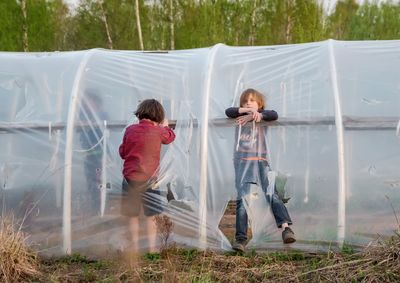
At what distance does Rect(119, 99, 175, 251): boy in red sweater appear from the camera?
243 inches

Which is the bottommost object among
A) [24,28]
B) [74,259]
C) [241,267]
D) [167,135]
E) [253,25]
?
[74,259]

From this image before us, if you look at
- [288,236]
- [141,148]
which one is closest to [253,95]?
[141,148]

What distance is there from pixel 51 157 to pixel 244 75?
230cm

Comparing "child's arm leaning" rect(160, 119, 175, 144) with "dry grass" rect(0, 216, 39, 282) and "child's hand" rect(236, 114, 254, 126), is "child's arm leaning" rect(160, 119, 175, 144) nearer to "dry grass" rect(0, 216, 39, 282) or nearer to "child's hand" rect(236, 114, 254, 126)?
"child's hand" rect(236, 114, 254, 126)

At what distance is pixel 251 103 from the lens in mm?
6367

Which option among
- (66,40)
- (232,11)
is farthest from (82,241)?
(66,40)

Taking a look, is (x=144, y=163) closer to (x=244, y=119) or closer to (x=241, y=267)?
(x=244, y=119)

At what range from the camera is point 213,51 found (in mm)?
7133

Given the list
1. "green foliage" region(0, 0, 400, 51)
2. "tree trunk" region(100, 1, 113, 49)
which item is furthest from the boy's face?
"tree trunk" region(100, 1, 113, 49)

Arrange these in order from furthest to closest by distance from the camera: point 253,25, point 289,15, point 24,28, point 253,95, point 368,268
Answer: point 289,15
point 253,25
point 24,28
point 253,95
point 368,268

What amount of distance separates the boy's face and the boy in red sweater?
0.83 meters

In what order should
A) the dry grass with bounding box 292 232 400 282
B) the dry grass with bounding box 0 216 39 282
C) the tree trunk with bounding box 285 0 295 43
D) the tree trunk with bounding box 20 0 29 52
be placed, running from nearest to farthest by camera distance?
the dry grass with bounding box 292 232 400 282
the dry grass with bounding box 0 216 39 282
the tree trunk with bounding box 20 0 29 52
the tree trunk with bounding box 285 0 295 43

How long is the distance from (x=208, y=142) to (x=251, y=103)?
611 millimetres

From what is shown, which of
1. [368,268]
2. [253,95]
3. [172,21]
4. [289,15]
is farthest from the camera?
[172,21]
